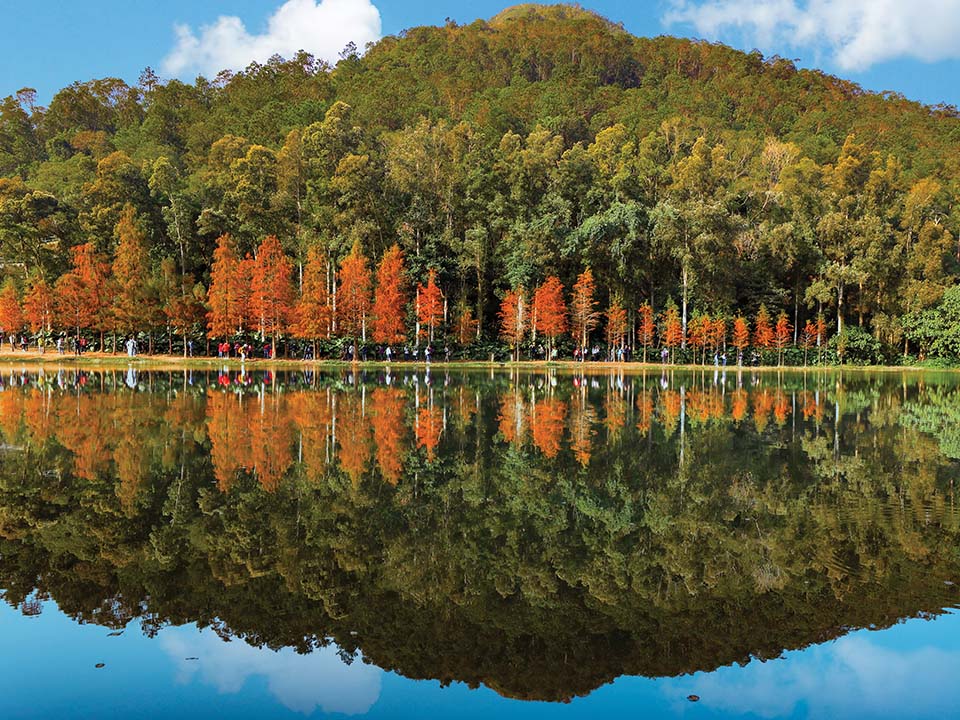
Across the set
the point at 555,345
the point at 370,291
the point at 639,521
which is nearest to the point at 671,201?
the point at 555,345

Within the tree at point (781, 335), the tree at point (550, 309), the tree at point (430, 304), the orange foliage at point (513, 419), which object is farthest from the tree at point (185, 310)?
the tree at point (781, 335)

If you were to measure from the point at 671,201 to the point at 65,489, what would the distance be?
5363 centimetres

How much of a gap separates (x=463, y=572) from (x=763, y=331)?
175 feet

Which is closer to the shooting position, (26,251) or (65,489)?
(65,489)

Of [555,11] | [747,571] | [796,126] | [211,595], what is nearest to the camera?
[211,595]

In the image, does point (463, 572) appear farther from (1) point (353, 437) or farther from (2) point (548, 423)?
(2) point (548, 423)

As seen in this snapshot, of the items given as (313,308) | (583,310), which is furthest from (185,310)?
(583,310)

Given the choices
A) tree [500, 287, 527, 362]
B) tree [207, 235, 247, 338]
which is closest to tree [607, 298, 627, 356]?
tree [500, 287, 527, 362]

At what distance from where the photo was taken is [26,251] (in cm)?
6062

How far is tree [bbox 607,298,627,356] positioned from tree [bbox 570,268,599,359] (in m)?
1.12

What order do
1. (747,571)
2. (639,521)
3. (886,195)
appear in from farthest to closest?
(886,195) < (639,521) < (747,571)

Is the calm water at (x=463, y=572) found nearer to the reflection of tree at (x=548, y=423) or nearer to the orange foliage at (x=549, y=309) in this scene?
the reflection of tree at (x=548, y=423)


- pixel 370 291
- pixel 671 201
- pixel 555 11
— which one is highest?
pixel 555 11

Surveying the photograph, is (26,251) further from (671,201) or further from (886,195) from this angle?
(886,195)
